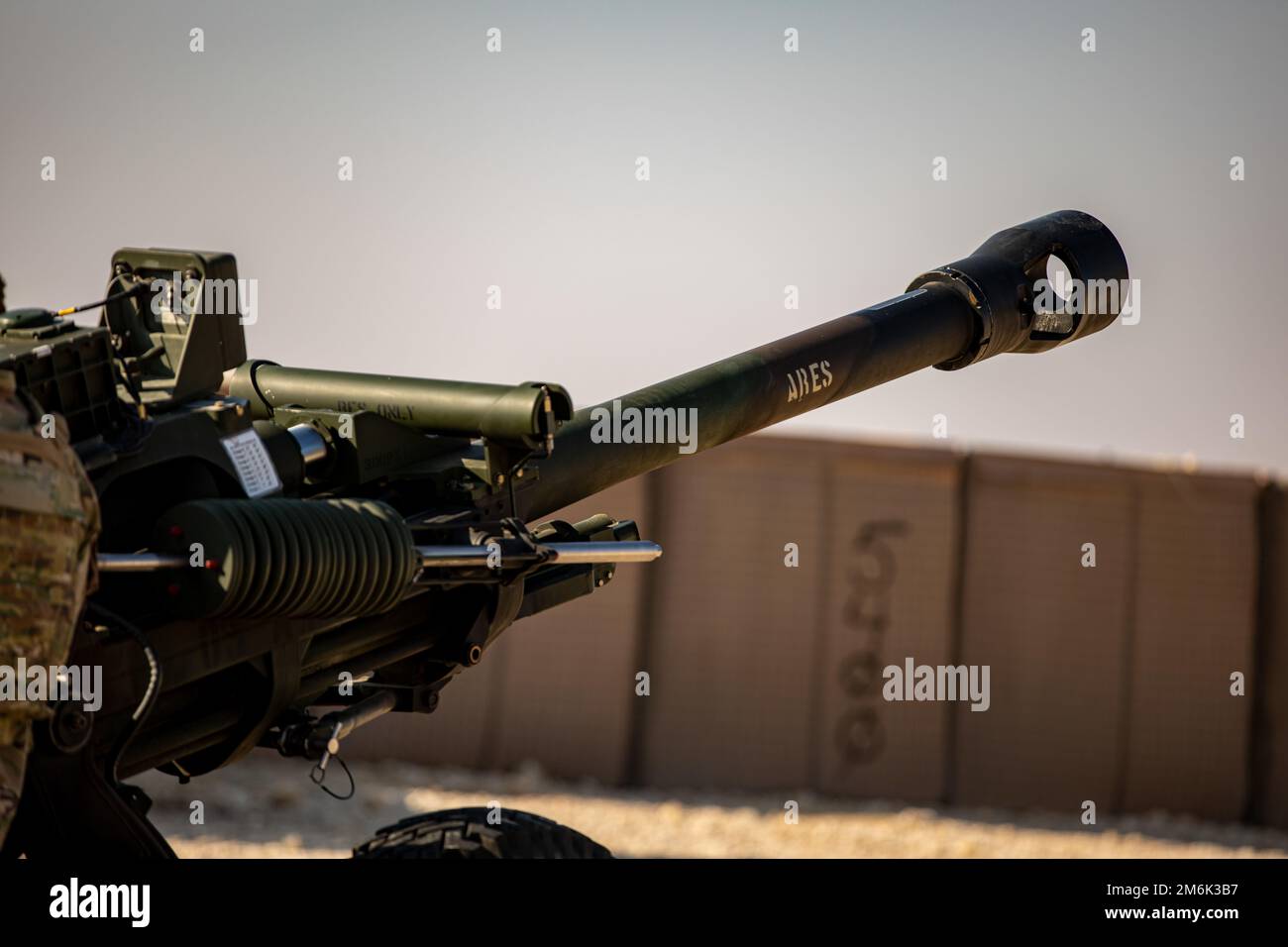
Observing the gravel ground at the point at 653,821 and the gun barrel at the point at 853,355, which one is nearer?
the gun barrel at the point at 853,355

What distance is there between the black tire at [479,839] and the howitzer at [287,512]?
6 centimetres

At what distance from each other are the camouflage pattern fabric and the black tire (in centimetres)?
98

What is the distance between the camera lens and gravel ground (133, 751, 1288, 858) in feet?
29.2

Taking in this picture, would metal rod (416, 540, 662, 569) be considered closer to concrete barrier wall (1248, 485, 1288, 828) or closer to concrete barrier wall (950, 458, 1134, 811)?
concrete barrier wall (950, 458, 1134, 811)

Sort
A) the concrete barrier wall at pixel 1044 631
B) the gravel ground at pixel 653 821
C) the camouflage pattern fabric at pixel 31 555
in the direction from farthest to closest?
the concrete barrier wall at pixel 1044 631, the gravel ground at pixel 653 821, the camouflage pattern fabric at pixel 31 555

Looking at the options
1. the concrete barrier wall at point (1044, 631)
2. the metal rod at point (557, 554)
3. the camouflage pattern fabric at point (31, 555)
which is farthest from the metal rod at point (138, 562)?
the concrete barrier wall at point (1044, 631)

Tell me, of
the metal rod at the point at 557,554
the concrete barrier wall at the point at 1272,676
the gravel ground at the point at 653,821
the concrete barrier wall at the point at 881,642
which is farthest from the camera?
the concrete barrier wall at the point at 1272,676

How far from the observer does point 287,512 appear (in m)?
3.36

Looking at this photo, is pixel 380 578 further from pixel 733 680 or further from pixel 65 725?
pixel 733 680

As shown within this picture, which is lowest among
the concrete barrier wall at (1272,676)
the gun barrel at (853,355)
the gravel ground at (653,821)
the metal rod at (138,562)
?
the gravel ground at (653,821)

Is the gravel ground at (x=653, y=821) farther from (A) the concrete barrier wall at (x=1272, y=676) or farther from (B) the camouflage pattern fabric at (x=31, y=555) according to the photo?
(B) the camouflage pattern fabric at (x=31, y=555)

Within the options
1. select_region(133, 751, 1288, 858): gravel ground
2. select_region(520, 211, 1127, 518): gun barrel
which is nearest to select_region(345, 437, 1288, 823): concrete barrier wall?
select_region(133, 751, 1288, 858): gravel ground

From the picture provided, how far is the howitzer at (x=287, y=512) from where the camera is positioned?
324 cm
